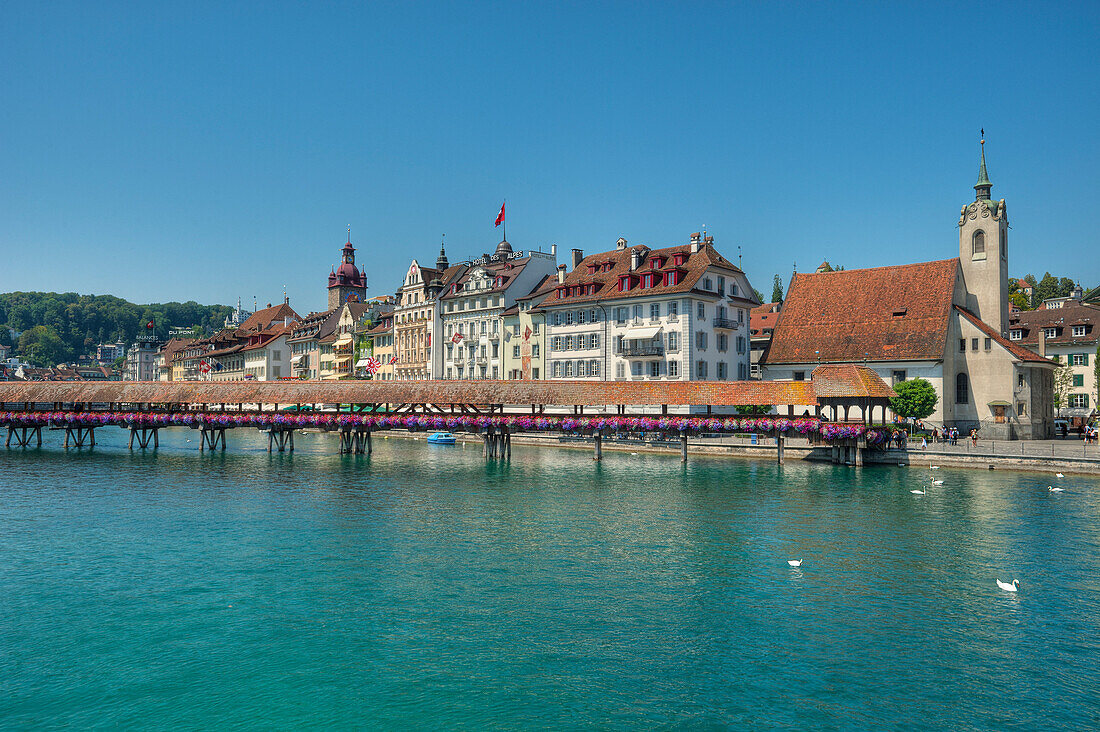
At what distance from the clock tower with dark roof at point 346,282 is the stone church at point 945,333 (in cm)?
8771

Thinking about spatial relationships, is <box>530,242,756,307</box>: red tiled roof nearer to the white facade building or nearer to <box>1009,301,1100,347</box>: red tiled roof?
the white facade building

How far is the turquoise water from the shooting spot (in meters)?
13.5

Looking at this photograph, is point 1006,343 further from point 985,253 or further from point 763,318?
point 763,318

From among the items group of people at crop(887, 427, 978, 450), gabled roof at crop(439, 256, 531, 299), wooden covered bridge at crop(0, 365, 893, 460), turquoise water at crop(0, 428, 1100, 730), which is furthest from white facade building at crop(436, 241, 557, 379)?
turquoise water at crop(0, 428, 1100, 730)

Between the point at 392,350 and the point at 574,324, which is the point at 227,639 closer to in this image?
the point at 574,324

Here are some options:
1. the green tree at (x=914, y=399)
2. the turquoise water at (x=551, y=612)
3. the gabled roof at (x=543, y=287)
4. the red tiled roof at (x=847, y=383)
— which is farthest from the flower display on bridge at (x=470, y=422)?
the gabled roof at (x=543, y=287)

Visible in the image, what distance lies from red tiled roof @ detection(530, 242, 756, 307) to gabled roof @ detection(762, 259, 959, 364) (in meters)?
7.82

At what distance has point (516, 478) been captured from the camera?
142ft

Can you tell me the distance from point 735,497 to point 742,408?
89.8 feet

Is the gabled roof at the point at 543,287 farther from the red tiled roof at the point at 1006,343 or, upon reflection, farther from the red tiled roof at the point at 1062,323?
the red tiled roof at the point at 1062,323

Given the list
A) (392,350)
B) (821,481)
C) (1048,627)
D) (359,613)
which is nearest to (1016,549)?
(1048,627)

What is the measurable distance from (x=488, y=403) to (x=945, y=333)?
109 ft

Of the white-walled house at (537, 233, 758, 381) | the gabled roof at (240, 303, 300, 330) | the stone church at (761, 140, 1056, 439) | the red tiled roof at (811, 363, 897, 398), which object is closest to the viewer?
the red tiled roof at (811, 363, 897, 398)

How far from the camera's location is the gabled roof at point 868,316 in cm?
5681
